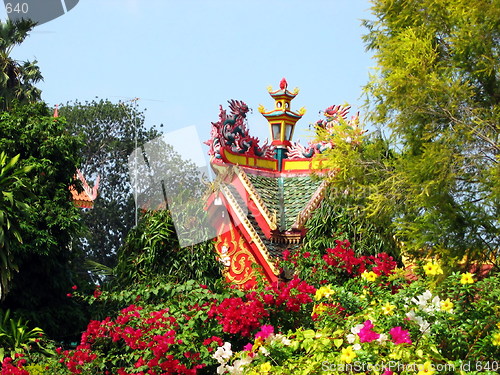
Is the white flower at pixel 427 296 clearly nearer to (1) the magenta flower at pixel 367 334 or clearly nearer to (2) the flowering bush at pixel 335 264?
(1) the magenta flower at pixel 367 334

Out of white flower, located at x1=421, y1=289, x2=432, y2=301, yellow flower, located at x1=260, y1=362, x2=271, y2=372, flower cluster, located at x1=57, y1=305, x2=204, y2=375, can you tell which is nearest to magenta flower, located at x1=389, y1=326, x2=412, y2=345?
white flower, located at x1=421, y1=289, x2=432, y2=301

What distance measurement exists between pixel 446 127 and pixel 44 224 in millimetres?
7767

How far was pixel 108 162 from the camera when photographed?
40062 mm

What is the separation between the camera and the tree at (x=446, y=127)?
473 inches

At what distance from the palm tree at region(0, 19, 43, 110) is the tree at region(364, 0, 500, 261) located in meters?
13.8

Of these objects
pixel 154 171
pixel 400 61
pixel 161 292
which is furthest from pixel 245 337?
pixel 154 171

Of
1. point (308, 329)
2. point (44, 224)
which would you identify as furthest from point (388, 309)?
point (44, 224)

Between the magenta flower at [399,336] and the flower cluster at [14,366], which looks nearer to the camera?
the magenta flower at [399,336]

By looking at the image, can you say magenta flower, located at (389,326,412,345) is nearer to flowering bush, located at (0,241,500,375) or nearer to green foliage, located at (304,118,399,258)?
flowering bush, located at (0,241,500,375)

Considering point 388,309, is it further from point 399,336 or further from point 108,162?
point 108,162

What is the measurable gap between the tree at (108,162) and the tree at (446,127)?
27.8m

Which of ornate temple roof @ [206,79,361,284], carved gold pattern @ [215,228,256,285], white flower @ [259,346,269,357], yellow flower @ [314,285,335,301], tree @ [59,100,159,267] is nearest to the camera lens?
white flower @ [259,346,269,357]

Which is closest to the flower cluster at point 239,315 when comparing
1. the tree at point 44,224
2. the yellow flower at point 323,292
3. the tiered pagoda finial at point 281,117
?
the yellow flower at point 323,292

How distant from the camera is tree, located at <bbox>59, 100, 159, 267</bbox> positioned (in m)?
39.7
